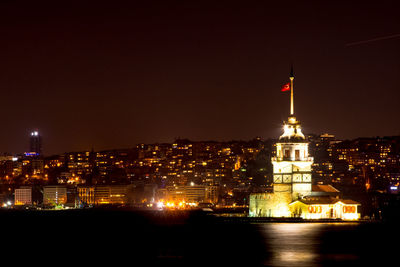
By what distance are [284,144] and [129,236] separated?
67.2 ft

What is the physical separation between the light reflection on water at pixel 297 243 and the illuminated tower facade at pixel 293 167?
383cm

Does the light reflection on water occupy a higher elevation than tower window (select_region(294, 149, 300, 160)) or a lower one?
lower

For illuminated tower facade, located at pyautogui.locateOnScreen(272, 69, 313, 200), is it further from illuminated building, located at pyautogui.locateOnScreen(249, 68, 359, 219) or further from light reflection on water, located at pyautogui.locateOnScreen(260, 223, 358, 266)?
light reflection on water, located at pyautogui.locateOnScreen(260, 223, 358, 266)

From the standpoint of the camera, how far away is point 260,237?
76125 mm

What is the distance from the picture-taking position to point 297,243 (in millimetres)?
69812

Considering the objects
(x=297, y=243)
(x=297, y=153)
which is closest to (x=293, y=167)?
(x=297, y=153)

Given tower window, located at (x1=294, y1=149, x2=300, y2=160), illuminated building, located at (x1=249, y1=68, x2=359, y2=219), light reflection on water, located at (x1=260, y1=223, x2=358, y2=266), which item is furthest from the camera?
tower window, located at (x1=294, y1=149, x2=300, y2=160)

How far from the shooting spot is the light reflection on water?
58500mm

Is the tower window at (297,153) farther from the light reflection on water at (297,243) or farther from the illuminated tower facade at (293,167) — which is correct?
the light reflection on water at (297,243)

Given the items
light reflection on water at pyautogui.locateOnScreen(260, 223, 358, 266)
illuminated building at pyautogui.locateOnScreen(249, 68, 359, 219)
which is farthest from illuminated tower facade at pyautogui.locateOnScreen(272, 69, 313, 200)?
light reflection on water at pyautogui.locateOnScreen(260, 223, 358, 266)

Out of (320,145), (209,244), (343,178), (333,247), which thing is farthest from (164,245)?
(320,145)

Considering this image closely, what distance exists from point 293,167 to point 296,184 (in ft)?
6.18

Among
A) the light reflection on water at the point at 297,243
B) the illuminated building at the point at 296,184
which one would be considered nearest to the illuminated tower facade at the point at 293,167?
the illuminated building at the point at 296,184

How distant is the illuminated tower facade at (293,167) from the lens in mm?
93438
